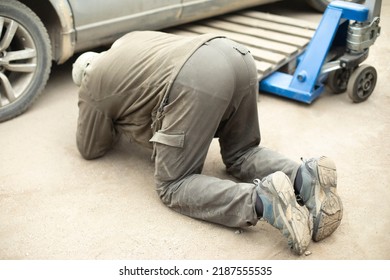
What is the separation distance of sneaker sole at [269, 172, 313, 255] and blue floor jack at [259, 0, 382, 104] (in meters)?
1.73

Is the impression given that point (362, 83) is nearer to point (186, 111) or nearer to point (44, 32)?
point (186, 111)

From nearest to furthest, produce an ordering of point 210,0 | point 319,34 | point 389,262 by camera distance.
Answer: point 389,262
point 319,34
point 210,0

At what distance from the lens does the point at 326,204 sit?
2795 millimetres

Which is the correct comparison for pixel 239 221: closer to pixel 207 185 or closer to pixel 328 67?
A: pixel 207 185

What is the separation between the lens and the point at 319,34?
429cm

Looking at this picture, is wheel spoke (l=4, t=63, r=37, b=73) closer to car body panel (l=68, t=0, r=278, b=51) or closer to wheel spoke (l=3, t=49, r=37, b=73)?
wheel spoke (l=3, t=49, r=37, b=73)

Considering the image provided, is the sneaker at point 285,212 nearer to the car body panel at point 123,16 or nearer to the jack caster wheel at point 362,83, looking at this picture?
the jack caster wheel at point 362,83

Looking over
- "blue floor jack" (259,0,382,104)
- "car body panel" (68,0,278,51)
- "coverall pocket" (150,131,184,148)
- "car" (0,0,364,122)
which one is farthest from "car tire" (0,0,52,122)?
"blue floor jack" (259,0,382,104)

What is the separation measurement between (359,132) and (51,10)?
2466mm

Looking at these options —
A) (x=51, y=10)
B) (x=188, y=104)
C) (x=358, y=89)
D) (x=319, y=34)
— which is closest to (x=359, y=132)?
(x=358, y=89)

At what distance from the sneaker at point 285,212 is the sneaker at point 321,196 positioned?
10cm

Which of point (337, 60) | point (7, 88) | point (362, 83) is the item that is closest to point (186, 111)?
point (7, 88)

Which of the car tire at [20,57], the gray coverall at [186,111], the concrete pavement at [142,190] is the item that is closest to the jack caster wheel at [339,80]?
the concrete pavement at [142,190]

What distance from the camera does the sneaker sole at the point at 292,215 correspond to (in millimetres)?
2641
